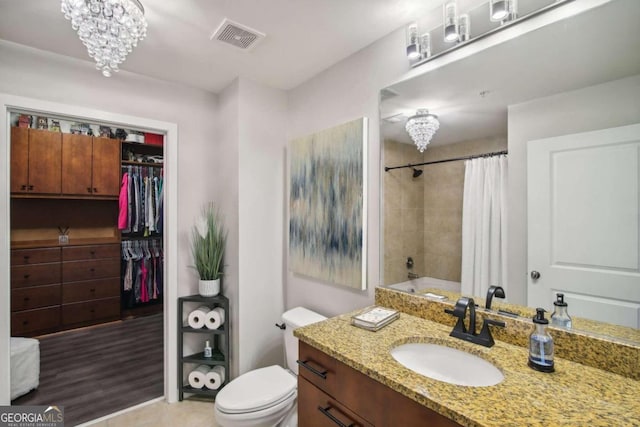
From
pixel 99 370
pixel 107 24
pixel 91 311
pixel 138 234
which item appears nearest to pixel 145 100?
pixel 107 24

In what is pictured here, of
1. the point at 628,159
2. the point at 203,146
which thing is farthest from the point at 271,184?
the point at 628,159

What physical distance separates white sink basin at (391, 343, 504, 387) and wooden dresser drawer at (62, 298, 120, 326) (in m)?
4.12

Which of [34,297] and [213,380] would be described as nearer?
[213,380]

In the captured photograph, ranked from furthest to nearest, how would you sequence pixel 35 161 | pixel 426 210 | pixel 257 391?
1. pixel 35 161
2. pixel 257 391
3. pixel 426 210

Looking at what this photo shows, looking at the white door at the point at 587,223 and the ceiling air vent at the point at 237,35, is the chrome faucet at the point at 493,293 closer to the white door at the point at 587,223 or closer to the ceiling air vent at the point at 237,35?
the white door at the point at 587,223

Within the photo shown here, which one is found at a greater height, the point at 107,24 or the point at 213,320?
the point at 107,24

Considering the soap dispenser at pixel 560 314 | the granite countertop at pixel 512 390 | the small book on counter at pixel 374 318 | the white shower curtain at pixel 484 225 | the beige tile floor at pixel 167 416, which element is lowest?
the beige tile floor at pixel 167 416

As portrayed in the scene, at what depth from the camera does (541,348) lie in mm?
989

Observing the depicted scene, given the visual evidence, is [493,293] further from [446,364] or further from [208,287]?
[208,287]

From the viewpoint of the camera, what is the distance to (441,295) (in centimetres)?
146

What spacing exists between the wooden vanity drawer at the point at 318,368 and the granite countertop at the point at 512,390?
51mm

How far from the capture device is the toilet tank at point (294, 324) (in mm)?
1995

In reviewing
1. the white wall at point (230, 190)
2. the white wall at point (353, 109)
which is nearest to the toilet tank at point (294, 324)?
the white wall at point (353, 109)

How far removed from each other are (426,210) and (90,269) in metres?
4.20
